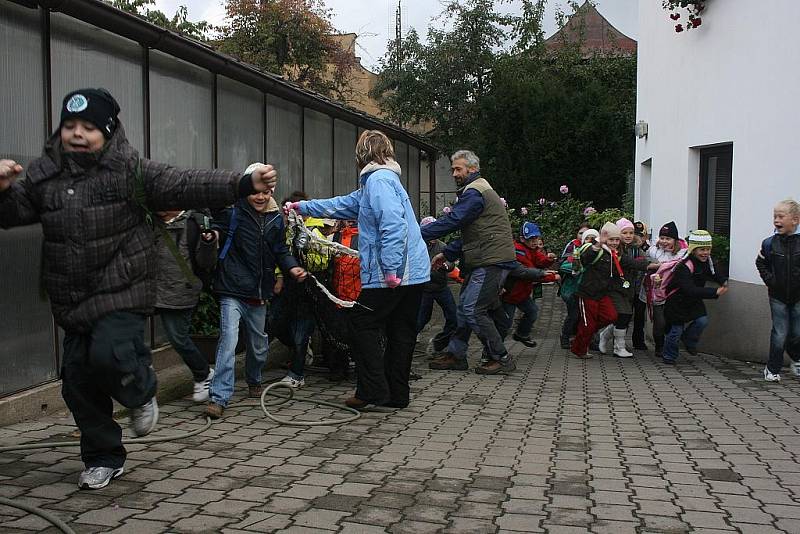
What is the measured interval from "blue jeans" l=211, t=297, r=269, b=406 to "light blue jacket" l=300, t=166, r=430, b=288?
890 mm

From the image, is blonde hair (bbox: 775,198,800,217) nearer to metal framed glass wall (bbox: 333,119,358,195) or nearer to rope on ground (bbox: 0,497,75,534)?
metal framed glass wall (bbox: 333,119,358,195)

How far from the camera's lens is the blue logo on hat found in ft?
14.4

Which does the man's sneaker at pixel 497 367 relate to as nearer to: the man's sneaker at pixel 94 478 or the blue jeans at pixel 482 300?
the blue jeans at pixel 482 300

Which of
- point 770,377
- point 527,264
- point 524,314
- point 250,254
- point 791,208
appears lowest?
point 770,377

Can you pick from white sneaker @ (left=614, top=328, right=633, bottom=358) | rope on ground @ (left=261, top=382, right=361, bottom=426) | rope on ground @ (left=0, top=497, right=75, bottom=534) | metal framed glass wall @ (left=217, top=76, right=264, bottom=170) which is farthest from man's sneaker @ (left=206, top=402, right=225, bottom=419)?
white sneaker @ (left=614, top=328, right=633, bottom=358)

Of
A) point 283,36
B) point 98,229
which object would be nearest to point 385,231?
point 98,229

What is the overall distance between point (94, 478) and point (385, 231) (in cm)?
284

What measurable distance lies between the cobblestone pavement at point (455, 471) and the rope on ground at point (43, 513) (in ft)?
0.12

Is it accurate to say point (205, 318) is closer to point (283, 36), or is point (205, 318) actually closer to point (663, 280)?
point (663, 280)

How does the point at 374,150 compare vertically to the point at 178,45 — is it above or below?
below

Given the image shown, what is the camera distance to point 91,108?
442 centimetres

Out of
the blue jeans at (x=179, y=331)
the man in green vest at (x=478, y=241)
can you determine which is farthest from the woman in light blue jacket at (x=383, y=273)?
the man in green vest at (x=478, y=241)

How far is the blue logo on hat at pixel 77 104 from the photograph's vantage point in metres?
4.40

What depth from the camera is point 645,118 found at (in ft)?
52.4
